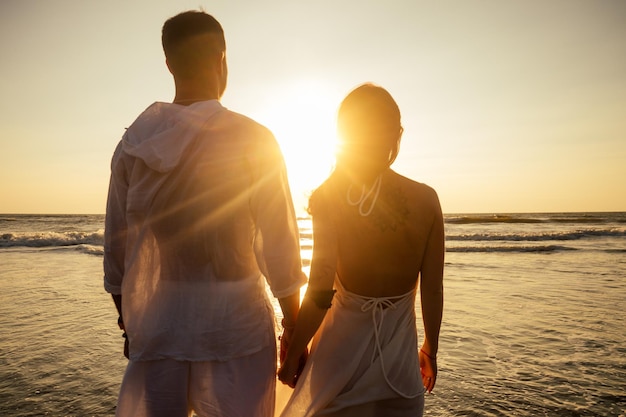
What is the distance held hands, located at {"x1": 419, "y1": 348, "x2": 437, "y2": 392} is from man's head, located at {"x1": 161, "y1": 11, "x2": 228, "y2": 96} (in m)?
1.94

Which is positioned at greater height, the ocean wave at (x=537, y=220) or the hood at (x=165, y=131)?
the hood at (x=165, y=131)

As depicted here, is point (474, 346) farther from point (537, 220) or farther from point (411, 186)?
point (537, 220)

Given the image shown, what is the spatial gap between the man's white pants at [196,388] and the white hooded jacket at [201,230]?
59 millimetres

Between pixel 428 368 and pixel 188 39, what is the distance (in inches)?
86.1

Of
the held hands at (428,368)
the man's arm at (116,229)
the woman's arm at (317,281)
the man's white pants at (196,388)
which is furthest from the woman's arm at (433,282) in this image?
the man's arm at (116,229)

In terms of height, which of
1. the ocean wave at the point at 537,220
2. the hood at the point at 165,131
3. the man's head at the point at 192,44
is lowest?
the ocean wave at the point at 537,220

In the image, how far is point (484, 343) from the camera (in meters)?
6.14

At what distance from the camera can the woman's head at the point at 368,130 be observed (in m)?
2.12

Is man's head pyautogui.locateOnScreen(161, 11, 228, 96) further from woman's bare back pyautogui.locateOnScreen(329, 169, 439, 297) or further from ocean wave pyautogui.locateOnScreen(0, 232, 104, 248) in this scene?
ocean wave pyautogui.locateOnScreen(0, 232, 104, 248)

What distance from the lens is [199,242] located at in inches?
67.9

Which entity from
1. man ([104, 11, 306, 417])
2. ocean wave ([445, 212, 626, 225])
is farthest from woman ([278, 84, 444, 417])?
ocean wave ([445, 212, 626, 225])

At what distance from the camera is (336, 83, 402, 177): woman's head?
212 cm

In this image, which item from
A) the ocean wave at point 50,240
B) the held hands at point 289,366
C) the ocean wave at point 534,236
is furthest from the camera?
the ocean wave at point 534,236

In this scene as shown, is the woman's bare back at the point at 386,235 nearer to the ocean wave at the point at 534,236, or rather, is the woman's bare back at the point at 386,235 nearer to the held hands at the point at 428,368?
the held hands at the point at 428,368
